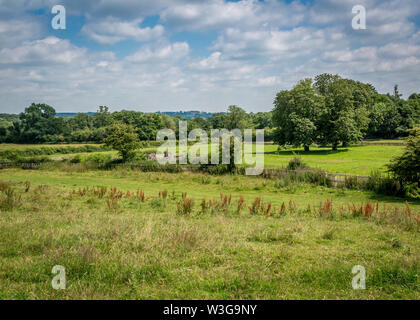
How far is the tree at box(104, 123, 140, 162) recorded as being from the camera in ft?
137

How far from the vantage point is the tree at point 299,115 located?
5328 cm

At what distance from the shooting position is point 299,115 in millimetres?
55625

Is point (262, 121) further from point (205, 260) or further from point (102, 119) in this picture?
point (205, 260)

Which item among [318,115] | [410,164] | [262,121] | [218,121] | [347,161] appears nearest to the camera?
[410,164]

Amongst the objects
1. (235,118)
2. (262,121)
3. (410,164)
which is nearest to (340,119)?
(410,164)

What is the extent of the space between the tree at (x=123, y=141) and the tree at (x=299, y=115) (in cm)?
2900

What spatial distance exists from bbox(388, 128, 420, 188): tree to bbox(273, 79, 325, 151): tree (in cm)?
3186

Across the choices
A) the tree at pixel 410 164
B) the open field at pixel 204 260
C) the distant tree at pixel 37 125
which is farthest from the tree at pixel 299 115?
the distant tree at pixel 37 125

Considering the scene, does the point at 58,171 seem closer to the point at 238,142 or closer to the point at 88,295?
the point at 238,142

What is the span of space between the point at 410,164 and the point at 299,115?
120ft

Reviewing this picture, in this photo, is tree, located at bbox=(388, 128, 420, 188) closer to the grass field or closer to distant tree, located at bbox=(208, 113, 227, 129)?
the grass field

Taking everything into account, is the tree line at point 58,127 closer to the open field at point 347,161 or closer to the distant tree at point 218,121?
the distant tree at point 218,121
